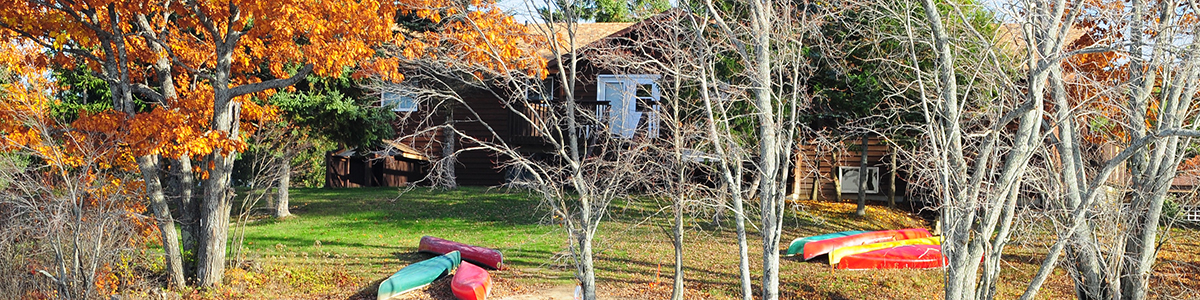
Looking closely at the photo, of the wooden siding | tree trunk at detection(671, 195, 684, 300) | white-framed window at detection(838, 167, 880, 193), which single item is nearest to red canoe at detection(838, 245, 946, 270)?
tree trunk at detection(671, 195, 684, 300)

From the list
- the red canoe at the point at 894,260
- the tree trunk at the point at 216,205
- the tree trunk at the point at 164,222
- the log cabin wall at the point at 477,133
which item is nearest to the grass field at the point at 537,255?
the red canoe at the point at 894,260

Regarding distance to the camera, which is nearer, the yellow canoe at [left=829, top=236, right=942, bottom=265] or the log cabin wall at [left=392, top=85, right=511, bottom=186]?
the yellow canoe at [left=829, top=236, right=942, bottom=265]

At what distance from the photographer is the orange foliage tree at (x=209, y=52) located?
1309cm

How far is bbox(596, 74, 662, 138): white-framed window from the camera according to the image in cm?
1318

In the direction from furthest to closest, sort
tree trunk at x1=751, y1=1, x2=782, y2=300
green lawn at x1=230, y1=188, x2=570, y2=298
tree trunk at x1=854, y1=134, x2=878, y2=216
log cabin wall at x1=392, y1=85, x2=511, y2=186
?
log cabin wall at x1=392, y1=85, x2=511, y2=186, tree trunk at x1=854, y1=134, x2=878, y2=216, green lawn at x1=230, y1=188, x2=570, y2=298, tree trunk at x1=751, y1=1, x2=782, y2=300

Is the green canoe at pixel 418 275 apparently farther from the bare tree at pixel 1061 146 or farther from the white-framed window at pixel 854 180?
the white-framed window at pixel 854 180

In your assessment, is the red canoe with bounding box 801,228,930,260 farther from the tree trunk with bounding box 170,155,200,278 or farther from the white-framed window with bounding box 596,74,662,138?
the tree trunk with bounding box 170,155,200,278

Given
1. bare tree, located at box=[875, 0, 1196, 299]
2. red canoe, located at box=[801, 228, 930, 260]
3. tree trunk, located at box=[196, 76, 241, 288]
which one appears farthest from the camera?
red canoe, located at box=[801, 228, 930, 260]

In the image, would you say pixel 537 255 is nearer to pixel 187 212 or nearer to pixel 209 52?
pixel 187 212

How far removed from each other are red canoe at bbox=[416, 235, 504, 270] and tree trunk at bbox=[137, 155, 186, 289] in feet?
13.8

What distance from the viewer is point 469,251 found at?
52.2 ft

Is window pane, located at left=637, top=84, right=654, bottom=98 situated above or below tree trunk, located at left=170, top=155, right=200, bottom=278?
above

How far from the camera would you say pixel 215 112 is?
1439cm

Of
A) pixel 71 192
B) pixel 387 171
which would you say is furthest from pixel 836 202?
pixel 71 192
